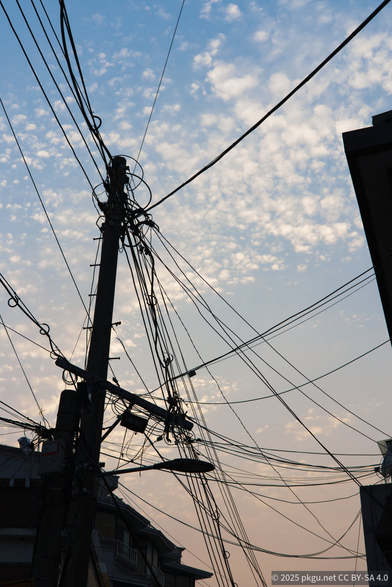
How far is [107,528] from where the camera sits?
2470 cm

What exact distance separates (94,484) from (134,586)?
21.6 meters

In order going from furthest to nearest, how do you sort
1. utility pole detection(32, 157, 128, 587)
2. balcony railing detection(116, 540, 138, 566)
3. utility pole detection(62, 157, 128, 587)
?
balcony railing detection(116, 540, 138, 566) → utility pole detection(62, 157, 128, 587) → utility pole detection(32, 157, 128, 587)

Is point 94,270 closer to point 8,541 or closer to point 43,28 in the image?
point 43,28

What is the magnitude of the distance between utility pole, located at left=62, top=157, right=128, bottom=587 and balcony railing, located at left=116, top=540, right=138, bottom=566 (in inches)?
721

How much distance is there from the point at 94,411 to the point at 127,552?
801 inches

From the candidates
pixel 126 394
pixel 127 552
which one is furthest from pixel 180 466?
pixel 127 552

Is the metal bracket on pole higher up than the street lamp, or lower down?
higher up

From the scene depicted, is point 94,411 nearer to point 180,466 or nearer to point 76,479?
point 76,479

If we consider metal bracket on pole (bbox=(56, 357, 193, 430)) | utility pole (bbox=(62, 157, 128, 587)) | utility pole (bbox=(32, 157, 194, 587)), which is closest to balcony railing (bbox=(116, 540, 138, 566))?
metal bracket on pole (bbox=(56, 357, 193, 430))

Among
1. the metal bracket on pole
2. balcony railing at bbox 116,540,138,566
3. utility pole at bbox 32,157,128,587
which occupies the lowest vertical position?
utility pole at bbox 32,157,128,587

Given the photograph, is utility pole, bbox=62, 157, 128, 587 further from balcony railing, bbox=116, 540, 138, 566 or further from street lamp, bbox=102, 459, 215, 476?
balcony railing, bbox=116, 540, 138, 566

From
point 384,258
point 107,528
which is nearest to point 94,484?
point 384,258

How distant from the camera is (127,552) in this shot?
25516 millimetres

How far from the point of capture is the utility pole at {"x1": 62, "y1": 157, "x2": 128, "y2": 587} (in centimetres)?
748
